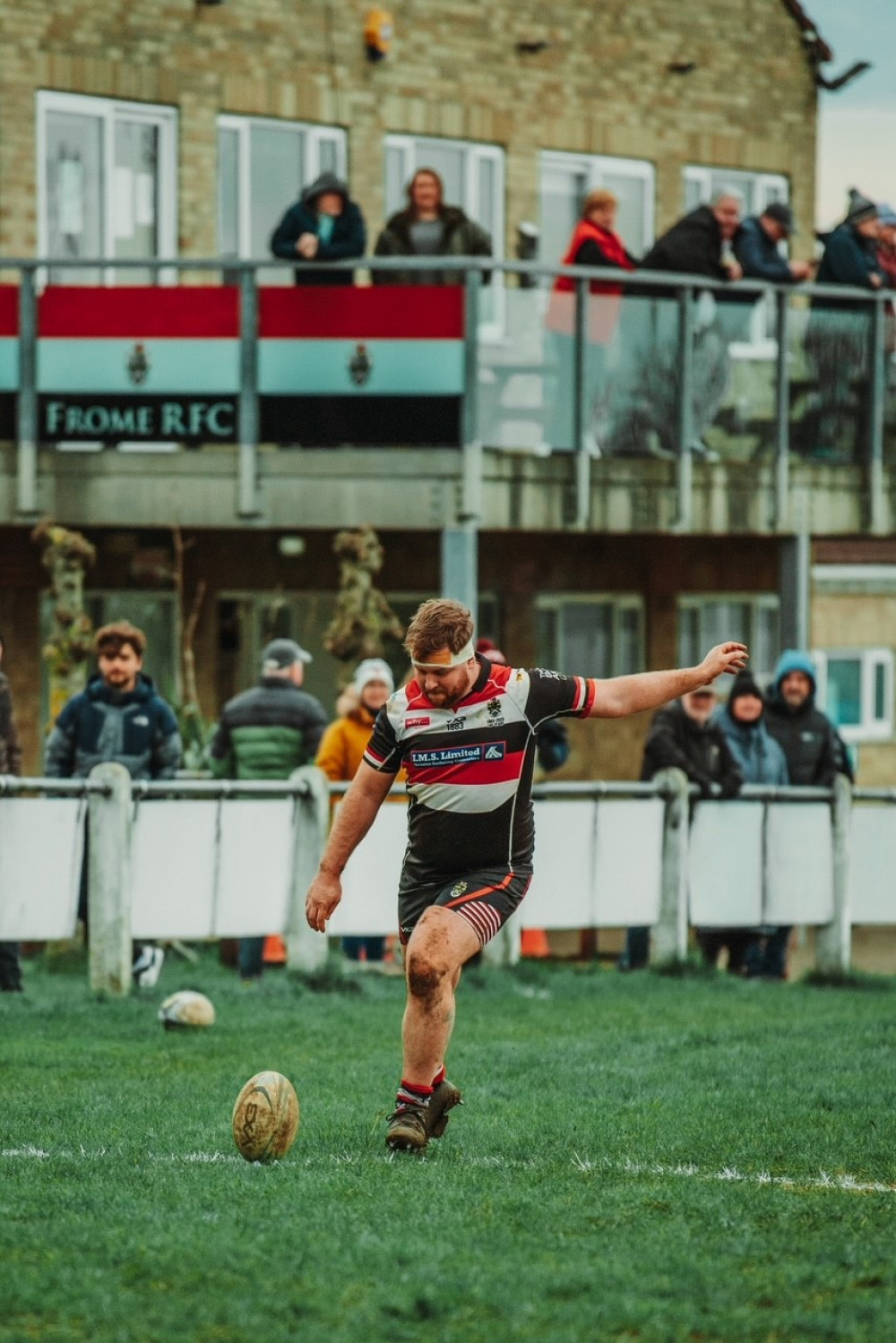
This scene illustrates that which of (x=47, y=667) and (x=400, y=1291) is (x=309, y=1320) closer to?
(x=400, y=1291)

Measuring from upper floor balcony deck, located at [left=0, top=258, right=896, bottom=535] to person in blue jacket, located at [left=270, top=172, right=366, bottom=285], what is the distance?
16 centimetres

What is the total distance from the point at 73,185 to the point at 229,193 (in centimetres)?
146

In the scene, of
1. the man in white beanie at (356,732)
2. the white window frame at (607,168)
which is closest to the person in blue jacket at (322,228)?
the man in white beanie at (356,732)

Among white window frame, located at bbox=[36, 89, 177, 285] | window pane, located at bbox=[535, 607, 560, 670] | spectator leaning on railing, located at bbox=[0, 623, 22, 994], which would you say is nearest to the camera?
spectator leaning on railing, located at bbox=[0, 623, 22, 994]

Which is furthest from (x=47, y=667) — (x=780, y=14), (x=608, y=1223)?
(x=608, y=1223)

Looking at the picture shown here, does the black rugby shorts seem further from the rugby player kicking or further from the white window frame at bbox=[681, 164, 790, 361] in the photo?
the white window frame at bbox=[681, 164, 790, 361]

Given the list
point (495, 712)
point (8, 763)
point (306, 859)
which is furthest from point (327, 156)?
point (495, 712)

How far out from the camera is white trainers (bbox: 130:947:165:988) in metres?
13.2

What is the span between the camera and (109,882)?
41.4 ft

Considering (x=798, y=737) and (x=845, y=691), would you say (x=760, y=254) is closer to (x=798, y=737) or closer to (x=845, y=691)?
(x=798, y=737)

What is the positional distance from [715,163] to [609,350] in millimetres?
7315

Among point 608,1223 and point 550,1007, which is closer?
point 608,1223

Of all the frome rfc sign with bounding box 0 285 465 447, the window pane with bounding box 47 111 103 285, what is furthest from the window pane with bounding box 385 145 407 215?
the frome rfc sign with bounding box 0 285 465 447

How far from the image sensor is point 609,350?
1767 centimetres
